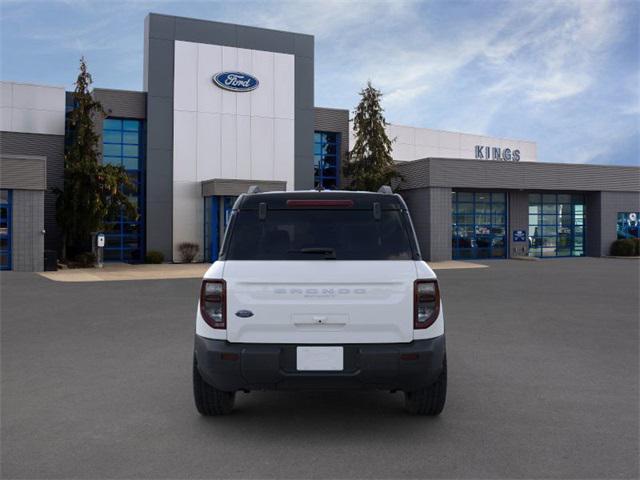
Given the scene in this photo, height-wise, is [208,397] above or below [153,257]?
below

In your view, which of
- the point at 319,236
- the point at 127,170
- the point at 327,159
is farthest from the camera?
the point at 327,159

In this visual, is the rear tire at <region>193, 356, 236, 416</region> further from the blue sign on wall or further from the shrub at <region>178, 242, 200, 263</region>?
the blue sign on wall

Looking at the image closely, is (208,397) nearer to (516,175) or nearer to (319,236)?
(319,236)

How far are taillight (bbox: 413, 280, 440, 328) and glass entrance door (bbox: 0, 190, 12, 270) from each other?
2269cm

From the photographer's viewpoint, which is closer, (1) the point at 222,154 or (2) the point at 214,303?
(2) the point at 214,303

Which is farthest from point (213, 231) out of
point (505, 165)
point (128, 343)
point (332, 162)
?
point (128, 343)

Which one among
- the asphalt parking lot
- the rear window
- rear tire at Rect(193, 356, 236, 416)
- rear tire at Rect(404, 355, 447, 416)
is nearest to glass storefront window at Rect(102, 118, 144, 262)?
the asphalt parking lot

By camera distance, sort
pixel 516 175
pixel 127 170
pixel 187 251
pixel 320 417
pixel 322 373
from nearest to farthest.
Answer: pixel 322 373 → pixel 320 417 → pixel 187 251 → pixel 127 170 → pixel 516 175

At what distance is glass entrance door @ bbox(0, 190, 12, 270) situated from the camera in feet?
76.8

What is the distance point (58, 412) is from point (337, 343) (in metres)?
2.62

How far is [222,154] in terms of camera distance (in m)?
30.0

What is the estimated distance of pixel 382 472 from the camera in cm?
391

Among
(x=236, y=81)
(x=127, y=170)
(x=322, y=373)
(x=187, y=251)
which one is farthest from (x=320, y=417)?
(x=236, y=81)

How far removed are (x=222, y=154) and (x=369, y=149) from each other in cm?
759
